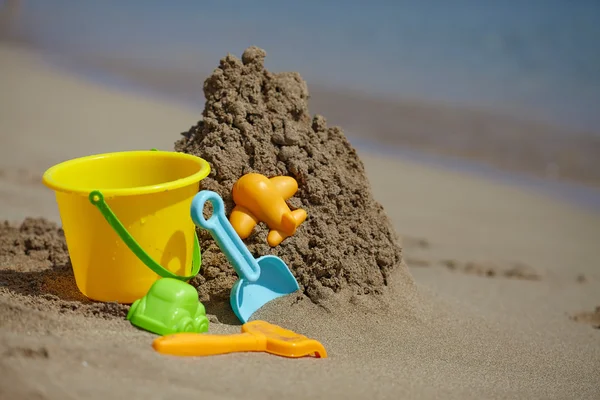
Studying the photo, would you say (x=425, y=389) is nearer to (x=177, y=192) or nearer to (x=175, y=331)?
(x=175, y=331)

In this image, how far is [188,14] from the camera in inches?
489

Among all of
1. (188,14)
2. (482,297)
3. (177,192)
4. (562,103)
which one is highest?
(188,14)

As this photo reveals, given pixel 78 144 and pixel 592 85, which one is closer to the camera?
pixel 78 144

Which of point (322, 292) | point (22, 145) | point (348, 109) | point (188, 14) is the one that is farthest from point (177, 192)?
point (188, 14)

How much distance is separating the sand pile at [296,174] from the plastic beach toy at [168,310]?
1.16 feet

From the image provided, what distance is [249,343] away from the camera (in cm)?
233

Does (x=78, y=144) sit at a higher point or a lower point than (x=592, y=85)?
lower

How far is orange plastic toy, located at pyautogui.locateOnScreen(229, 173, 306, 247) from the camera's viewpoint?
2777 millimetres

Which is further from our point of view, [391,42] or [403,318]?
[391,42]

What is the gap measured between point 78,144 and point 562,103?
5.15 metres

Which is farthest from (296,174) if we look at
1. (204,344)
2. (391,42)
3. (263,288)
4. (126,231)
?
(391,42)

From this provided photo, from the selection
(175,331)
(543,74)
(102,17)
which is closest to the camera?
(175,331)

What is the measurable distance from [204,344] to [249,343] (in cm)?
18

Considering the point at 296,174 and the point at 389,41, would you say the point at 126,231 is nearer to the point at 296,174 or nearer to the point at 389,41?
the point at 296,174
